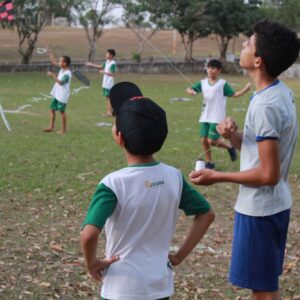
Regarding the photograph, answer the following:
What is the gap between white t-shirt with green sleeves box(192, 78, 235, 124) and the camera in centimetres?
873

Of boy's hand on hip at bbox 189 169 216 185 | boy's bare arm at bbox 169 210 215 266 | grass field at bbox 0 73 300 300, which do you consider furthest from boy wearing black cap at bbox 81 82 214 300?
grass field at bbox 0 73 300 300

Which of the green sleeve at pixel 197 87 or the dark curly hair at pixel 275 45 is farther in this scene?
A: the green sleeve at pixel 197 87

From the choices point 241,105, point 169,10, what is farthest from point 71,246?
point 169,10

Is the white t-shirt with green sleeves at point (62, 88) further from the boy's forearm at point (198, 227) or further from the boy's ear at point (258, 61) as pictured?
the boy's forearm at point (198, 227)

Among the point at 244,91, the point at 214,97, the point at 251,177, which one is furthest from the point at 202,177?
the point at 214,97

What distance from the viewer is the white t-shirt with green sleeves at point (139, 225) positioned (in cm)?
243

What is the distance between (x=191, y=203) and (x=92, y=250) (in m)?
0.47

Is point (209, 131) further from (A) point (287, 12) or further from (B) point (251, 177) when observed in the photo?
(A) point (287, 12)

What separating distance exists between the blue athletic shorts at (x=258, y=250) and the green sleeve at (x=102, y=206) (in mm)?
934

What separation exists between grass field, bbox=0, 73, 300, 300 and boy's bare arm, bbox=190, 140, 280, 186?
151 cm

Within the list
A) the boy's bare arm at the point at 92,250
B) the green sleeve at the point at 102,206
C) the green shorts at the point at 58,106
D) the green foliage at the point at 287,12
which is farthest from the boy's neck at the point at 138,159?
the green foliage at the point at 287,12

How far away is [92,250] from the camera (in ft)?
8.00

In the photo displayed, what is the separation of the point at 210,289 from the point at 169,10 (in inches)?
1331

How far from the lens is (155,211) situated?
98.0 inches
